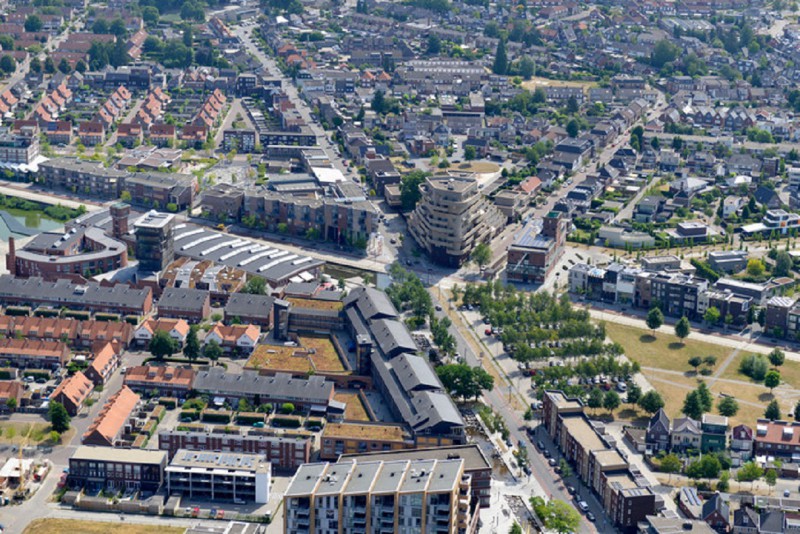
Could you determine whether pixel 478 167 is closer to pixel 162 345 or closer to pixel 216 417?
pixel 162 345

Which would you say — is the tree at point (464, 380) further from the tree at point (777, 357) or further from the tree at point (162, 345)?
the tree at point (777, 357)

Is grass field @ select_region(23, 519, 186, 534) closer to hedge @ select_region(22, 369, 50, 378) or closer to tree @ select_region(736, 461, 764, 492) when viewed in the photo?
hedge @ select_region(22, 369, 50, 378)

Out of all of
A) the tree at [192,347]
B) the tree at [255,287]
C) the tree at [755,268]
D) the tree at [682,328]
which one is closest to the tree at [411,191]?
the tree at [255,287]

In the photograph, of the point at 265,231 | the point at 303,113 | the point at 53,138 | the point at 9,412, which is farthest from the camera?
the point at 303,113

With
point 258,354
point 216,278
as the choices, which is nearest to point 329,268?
point 216,278

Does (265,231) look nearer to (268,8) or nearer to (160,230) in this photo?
(160,230)
